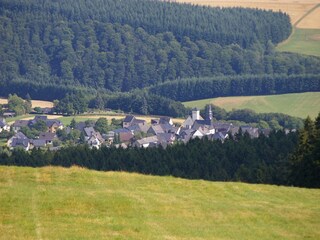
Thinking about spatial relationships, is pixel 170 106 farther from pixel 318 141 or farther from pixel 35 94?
pixel 318 141

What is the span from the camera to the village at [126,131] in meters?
138

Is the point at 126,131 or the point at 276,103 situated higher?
the point at 276,103

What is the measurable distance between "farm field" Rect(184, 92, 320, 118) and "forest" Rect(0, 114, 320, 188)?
75.7 metres

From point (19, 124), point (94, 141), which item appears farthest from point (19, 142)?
point (19, 124)

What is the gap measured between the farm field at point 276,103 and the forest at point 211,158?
75.7m

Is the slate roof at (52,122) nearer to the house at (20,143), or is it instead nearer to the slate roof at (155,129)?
the house at (20,143)

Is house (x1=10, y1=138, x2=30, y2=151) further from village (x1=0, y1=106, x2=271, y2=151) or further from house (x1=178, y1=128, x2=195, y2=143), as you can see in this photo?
house (x1=178, y1=128, x2=195, y2=143)

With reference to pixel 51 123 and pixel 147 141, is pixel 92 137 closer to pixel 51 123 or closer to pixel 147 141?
pixel 147 141

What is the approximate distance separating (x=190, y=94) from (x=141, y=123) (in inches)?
1574

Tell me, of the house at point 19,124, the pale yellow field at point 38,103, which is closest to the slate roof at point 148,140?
the house at point 19,124

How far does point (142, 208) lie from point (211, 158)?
45079 mm

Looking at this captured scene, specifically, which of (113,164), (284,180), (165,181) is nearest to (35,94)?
(113,164)

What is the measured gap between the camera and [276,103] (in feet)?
570

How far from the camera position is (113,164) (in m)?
78.1
